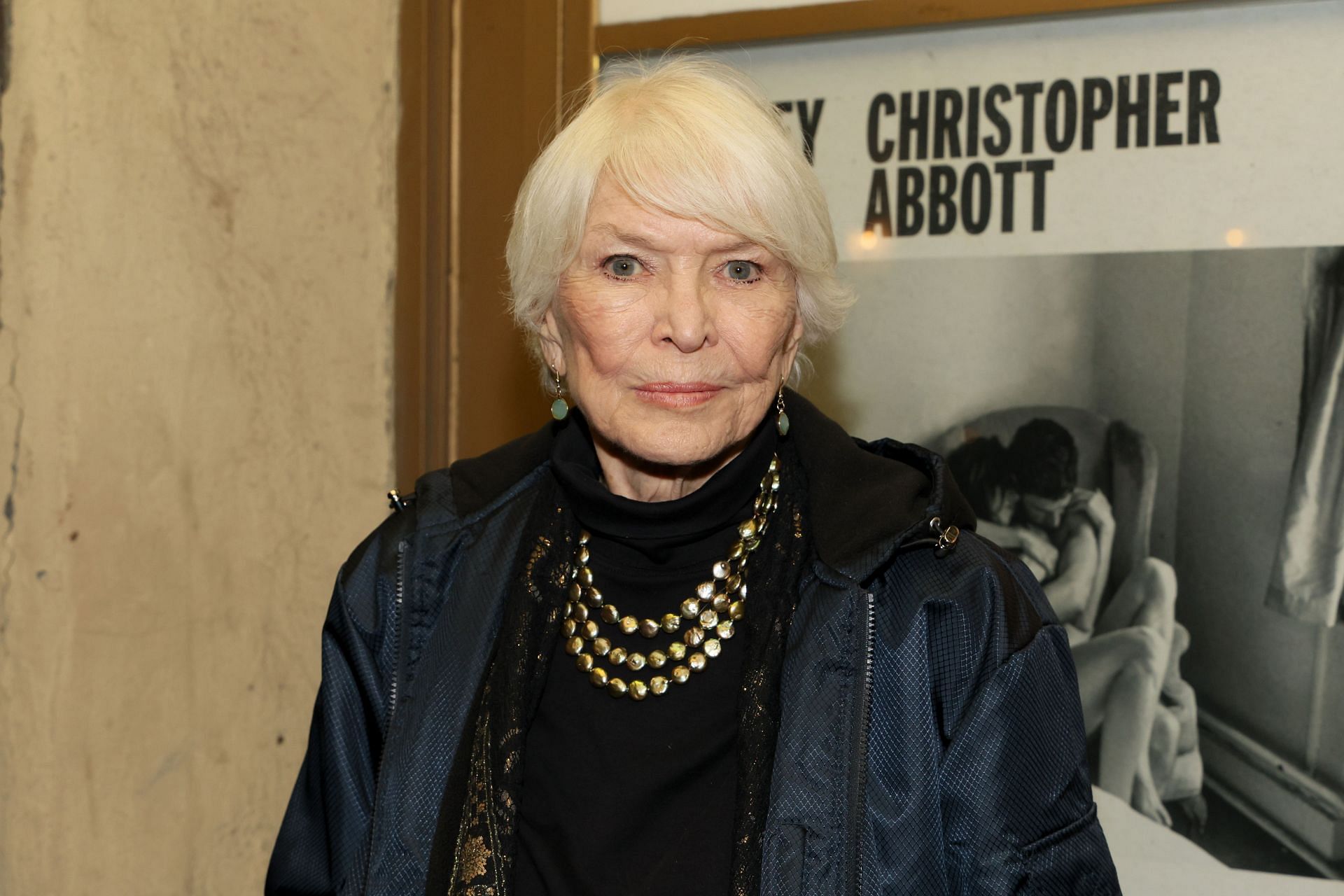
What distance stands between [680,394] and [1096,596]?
0.69 m

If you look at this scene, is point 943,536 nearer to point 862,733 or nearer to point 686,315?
point 862,733

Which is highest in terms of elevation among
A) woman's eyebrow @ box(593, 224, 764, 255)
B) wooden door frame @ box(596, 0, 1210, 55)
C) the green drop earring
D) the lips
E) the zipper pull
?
wooden door frame @ box(596, 0, 1210, 55)

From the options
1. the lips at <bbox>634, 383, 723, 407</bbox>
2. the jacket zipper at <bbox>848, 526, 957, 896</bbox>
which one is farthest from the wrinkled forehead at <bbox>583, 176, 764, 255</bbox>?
the jacket zipper at <bbox>848, 526, 957, 896</bbox>

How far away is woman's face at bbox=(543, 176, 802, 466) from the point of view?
4.07 feet

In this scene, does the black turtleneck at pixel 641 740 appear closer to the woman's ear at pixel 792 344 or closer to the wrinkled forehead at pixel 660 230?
the woman's ear at pixel 792 344

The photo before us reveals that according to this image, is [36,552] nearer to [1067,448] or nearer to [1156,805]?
[1067,448]

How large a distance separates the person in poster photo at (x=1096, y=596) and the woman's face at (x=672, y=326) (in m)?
0.51

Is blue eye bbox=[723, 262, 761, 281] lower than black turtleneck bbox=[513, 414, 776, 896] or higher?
higher

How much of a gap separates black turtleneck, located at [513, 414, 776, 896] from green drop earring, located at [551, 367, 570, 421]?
5 cm

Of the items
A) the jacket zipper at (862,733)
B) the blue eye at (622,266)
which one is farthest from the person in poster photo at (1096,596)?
the blue eye at (622,266)

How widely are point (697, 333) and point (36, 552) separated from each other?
2.61ft

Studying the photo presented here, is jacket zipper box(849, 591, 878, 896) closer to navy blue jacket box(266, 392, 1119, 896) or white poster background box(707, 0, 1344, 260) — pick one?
navy blue jacket box(266, 392, 1119, 896)

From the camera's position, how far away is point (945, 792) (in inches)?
45.0

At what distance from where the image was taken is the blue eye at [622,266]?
128 centimetres
